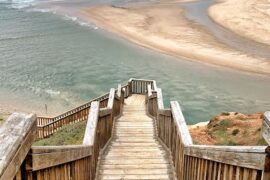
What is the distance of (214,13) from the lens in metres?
46.9

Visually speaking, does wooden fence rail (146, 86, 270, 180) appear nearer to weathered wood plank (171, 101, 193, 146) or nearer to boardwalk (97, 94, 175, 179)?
weathered wood plank (171, 101, 193, 146)

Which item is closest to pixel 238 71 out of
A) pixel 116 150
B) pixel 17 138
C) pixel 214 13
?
pixel 214 13

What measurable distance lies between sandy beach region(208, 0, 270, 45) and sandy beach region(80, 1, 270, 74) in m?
3.71

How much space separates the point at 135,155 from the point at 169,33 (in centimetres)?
3229

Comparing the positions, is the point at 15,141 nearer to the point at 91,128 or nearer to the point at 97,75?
the point at 91,128

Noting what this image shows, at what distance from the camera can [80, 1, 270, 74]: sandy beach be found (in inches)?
1281

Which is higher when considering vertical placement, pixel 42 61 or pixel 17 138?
pixel 17 138

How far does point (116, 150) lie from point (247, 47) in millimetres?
29024

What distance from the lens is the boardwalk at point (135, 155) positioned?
282 inches

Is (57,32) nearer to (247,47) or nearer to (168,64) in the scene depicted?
(168,64)

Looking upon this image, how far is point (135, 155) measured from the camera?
8.23 m

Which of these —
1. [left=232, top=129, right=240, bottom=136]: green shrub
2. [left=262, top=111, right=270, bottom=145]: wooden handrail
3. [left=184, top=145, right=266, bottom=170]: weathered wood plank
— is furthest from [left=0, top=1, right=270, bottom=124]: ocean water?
[left=262, top=111, right=270, bottom=145]: wooden handrail

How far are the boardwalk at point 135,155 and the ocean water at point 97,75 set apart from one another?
11338 millimetres

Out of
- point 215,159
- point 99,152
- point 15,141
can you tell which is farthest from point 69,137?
point 15,141
